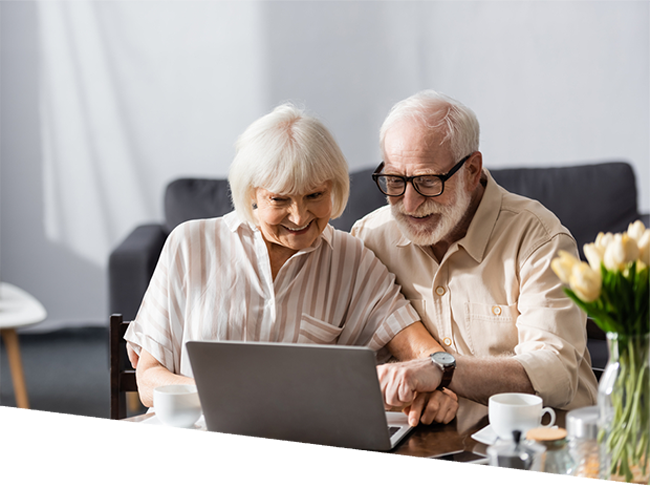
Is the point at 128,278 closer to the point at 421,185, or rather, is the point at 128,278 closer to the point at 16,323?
the point at 16,323

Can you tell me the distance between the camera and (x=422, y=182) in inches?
60.9

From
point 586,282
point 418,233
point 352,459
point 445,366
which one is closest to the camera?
point 586,282

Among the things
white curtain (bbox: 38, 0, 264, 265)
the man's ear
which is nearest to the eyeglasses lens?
the man's ear

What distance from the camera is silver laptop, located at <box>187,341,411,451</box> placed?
971 mm

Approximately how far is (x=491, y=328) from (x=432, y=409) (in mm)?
459

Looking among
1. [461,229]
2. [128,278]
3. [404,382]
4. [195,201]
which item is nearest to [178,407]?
[404,382]

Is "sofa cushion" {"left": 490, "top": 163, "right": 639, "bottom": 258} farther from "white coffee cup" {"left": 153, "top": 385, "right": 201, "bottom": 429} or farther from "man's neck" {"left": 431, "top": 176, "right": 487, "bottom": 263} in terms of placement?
"white coffee cup" {"left": 153, "top": 385, "right": 201, "bottom": 429}

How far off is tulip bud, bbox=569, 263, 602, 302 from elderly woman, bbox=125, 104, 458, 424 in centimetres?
70

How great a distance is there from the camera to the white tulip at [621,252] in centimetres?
78

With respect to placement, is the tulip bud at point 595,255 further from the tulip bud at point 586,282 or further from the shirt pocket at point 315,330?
the shirt pocket at point 315,330

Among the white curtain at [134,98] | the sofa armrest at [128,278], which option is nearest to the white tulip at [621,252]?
the sofa armrest at [128,278]

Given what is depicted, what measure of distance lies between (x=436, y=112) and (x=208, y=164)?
9.29ft

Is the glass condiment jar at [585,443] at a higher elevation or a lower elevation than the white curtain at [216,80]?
lower

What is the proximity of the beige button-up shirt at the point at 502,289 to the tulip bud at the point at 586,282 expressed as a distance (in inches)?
25.5
